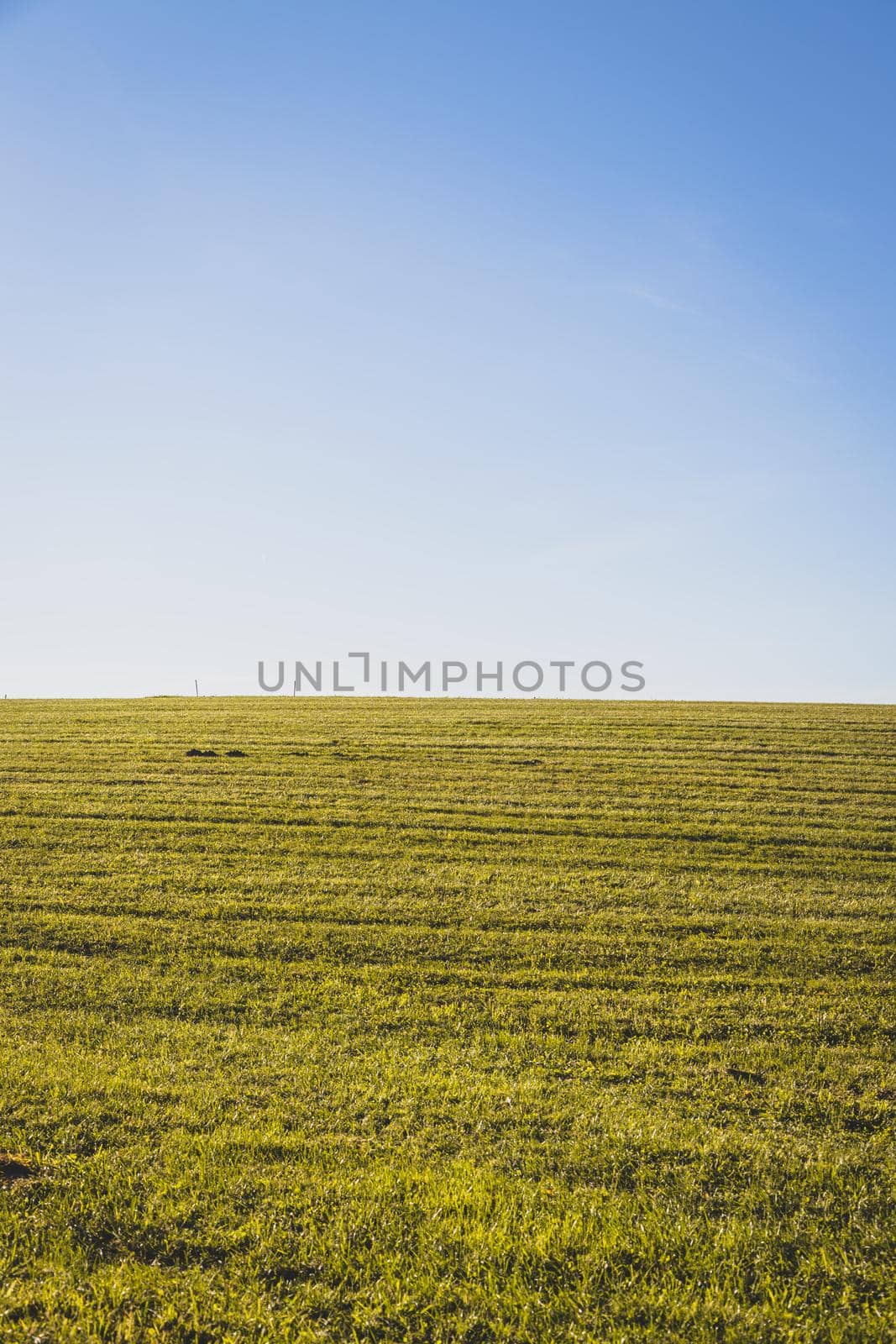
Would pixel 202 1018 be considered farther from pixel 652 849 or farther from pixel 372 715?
pixel 372 715

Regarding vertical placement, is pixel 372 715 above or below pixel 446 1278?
above

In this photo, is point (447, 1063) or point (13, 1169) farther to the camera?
point (447, 1063)

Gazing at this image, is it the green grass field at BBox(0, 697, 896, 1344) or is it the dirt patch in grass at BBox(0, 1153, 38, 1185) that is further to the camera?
the dirt patch in grass at BBox(0, 1153, 38, 1185)

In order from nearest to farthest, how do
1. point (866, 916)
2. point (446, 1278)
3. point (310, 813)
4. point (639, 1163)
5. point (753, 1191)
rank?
point (446, 1278) < point (753, 1191) < point (639, 1163) < point (866, 916) < point (310, 813)

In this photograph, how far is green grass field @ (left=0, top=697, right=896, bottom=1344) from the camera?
5664mm

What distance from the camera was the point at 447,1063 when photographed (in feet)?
32.1

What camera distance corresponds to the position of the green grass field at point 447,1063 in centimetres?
566

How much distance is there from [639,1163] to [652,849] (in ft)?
39.8

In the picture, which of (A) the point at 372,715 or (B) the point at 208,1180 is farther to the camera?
(A) the point at 372,715

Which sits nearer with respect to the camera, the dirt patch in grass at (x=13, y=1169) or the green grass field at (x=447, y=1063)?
the green grass field at (x=447, y=1063)

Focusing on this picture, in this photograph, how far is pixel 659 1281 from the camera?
5723mm

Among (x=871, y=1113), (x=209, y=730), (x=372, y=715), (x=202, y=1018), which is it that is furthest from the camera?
(x=372, y=715)

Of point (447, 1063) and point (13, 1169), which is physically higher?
point (13, 1169)

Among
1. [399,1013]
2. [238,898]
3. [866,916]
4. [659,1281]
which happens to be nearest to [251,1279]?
[659,1281]
